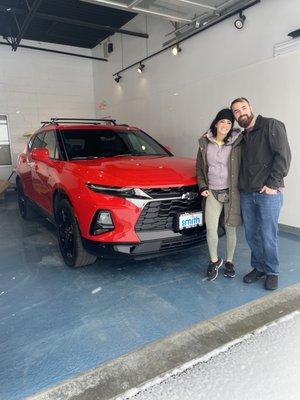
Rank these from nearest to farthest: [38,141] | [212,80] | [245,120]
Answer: [245,120], [38,141], [212,80]

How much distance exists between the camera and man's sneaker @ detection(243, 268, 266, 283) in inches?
110

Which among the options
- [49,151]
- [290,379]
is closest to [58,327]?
[290,379]

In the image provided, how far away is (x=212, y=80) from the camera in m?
5.13

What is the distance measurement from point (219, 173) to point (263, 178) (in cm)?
36

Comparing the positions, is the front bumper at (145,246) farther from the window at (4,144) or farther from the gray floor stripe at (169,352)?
the window at (4,144)

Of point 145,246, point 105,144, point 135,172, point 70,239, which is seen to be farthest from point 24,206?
point 145,246

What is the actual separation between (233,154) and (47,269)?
2063mm

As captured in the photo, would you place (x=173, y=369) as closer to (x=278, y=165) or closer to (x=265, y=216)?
(x=265, y=216)

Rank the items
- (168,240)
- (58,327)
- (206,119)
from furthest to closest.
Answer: (206,119), (168,240), (58,327)

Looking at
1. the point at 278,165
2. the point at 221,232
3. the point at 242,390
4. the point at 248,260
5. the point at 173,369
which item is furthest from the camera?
the point at 248,260

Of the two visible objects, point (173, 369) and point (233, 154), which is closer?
point (173, 369)

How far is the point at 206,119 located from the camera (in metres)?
5.36

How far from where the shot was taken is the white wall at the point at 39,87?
8.41 m

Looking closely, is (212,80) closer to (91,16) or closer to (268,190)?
(268,190)
